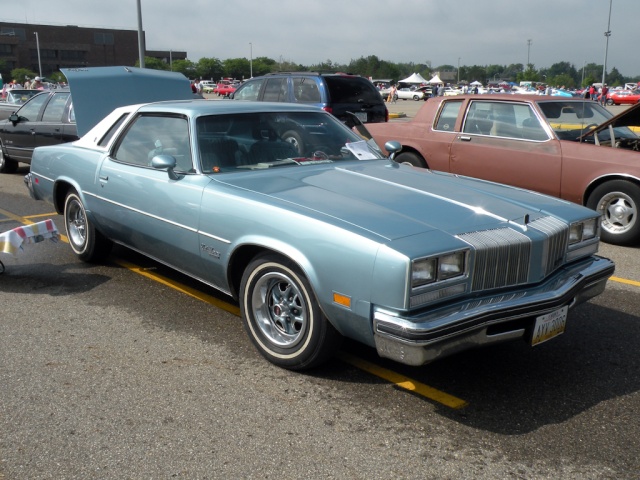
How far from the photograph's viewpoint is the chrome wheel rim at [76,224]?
5961 mm

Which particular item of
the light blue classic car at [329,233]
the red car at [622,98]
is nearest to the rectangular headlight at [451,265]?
the light blue classic car at [329,233]

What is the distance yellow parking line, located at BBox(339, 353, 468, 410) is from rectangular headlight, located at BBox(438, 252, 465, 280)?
2.40ft

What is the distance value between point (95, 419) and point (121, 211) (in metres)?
2.17

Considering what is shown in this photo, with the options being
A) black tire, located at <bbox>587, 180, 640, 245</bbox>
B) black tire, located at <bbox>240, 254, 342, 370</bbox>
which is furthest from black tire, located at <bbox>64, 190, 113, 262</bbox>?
black tire, located at <bbox>587, 180, 640, 245</bbox>

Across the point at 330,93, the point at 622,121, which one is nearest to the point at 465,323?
the point at 622,121

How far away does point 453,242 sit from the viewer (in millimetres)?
3271

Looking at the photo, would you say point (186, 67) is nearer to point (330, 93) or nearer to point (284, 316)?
point (330, 93)

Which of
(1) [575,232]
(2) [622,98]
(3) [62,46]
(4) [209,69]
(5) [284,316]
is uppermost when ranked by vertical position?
(3) [62,46]

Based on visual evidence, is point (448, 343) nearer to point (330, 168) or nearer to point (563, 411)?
point (563, 411)

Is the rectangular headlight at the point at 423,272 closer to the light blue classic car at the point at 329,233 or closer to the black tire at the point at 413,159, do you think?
the light blue classic car at the point at 329,233

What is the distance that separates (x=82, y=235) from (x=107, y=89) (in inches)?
109

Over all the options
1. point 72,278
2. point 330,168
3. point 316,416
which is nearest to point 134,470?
point 316,416

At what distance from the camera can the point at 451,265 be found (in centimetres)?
325

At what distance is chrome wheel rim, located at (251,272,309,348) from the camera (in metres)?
3.70
